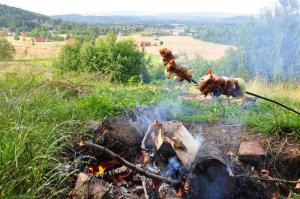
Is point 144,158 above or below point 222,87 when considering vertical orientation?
below

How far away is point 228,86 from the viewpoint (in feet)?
6.73

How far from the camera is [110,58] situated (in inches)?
733

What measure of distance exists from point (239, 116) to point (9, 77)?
343 centimetres

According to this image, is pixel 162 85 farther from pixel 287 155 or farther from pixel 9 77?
pixel 287 155

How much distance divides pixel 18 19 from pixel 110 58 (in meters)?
40.0

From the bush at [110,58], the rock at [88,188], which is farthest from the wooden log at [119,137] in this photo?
the bush at [110,58]

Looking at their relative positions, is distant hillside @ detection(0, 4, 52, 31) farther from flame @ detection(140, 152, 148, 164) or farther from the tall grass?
flame @ detection(140, 152, 148, 164)

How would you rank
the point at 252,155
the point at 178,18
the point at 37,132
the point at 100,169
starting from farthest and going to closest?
the point at 178,18
the point at 252,155
the point at 100,169
the point at 37,132

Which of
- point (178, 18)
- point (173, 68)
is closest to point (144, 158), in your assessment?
point (173, 68)

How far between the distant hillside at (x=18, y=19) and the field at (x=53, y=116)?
1723 inches

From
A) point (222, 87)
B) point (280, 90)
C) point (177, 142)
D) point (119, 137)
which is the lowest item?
point (280, 90)

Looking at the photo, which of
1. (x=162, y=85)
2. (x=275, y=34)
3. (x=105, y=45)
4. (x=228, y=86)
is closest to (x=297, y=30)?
(x=275, y=34)

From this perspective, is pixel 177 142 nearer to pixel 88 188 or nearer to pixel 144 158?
pixel 144 158

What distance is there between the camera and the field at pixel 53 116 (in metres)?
2.60
